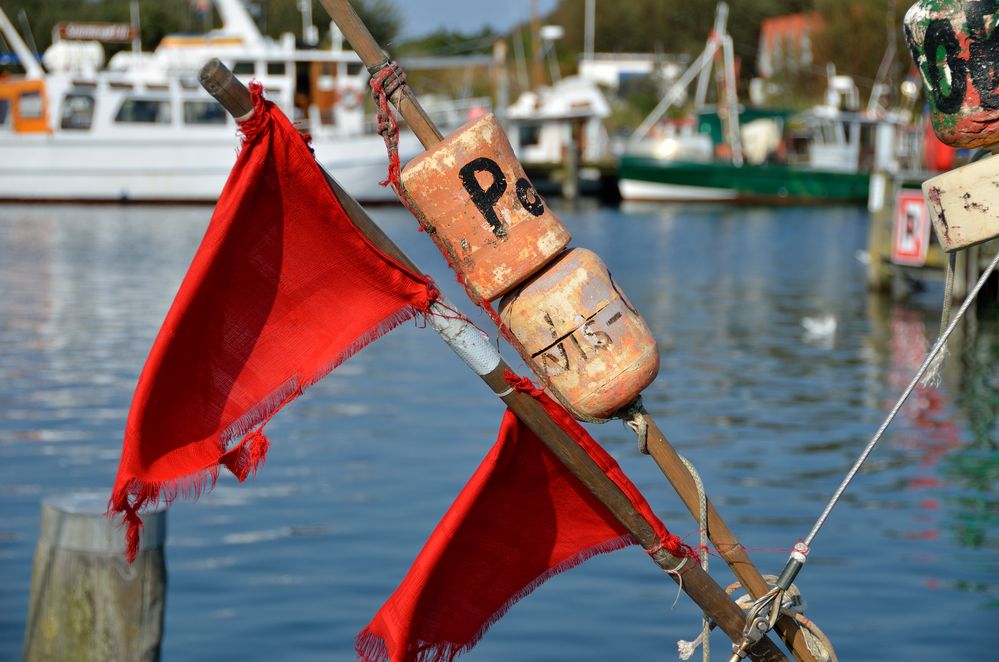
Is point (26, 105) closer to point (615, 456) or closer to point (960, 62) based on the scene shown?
point (615, 456)

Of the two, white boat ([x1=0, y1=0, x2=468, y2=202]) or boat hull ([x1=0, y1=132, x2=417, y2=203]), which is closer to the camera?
white boat ([x1=0, y1=0, x2=468, y2=202])

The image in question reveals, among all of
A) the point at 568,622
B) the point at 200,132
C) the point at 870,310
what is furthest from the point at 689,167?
the point at 568,622

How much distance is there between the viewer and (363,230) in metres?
3.90

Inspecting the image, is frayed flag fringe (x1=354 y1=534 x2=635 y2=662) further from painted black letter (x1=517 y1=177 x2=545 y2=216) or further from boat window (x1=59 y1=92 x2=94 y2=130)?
boat window (x1=59 y1=92 x2=94 y2=130)

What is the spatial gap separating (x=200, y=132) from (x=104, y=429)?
33.1 meters

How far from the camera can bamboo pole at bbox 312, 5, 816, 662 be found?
3666 mm

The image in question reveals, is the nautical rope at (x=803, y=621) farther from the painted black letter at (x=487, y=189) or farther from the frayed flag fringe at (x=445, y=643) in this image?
the painted black letter at (x=487, y=189)

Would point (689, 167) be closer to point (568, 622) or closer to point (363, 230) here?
point (568, 622)

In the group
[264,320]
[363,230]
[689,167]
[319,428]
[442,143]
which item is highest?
[442,143]

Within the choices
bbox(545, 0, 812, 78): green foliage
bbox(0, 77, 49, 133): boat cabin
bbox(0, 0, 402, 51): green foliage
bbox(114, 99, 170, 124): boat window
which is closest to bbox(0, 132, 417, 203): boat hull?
bbox(0, 77, 49, 133): boat cabin

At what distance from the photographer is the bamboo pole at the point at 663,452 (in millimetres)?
3666

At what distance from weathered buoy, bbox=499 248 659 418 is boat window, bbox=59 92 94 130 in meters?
42.9

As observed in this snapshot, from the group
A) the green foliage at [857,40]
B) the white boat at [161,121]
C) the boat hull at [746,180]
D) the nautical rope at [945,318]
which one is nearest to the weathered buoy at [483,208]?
the nautical rope at [945,318]

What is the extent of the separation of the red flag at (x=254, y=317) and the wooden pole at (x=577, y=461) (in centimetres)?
5
